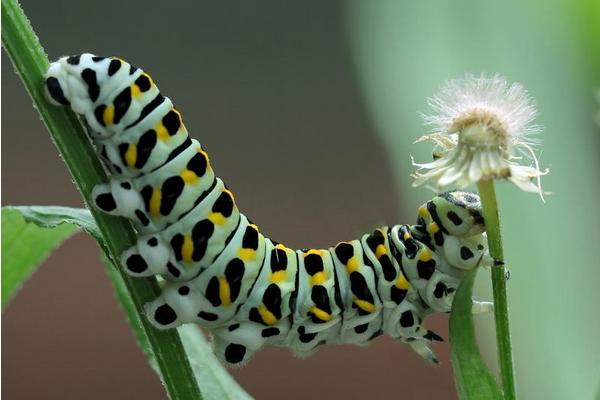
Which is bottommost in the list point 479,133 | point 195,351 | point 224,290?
point 195,351

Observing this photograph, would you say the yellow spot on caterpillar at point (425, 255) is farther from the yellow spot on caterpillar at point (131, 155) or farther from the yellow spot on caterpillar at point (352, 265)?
the yellow spot on caterpillar at point (131, 155)

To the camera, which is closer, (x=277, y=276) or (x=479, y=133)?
(x=479, y=133)

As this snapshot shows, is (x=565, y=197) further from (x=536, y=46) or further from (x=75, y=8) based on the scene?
(x=75, y=8)

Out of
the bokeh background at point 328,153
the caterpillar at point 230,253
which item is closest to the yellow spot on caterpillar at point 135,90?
the caterpillar at point 230,253

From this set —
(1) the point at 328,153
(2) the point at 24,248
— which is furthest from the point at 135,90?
(1) the point at 328,153

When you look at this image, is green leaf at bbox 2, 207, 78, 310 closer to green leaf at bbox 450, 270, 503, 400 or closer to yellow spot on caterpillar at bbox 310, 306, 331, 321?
yellow spot on caterpillar at bbox 310, 306, 331, 321

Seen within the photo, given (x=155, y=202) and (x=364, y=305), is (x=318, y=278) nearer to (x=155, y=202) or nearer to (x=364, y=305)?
(x=364, y=305)
